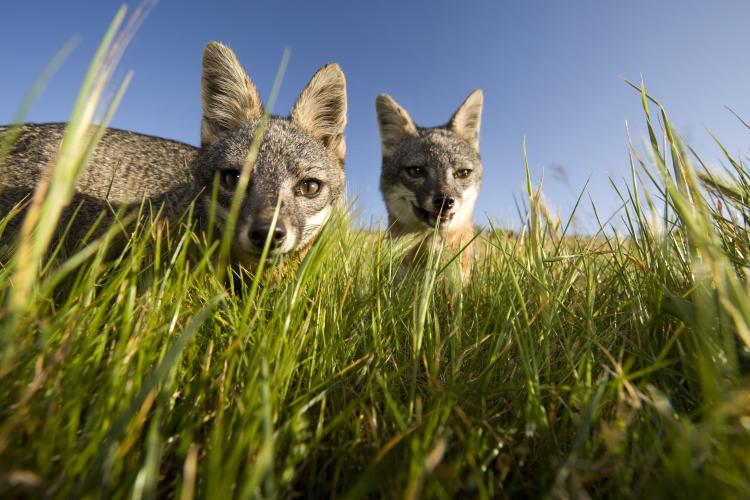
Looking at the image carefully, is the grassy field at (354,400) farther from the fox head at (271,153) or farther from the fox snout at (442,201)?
the fox snout at (442,201)

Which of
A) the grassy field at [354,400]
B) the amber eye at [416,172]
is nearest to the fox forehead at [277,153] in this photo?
the grassy field at [354,400]

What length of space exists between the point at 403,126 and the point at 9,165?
15.4 ft

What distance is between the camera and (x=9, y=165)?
3.87 metres

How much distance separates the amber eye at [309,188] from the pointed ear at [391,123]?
3.13 meters

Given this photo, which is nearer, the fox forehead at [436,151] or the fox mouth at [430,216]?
the fox mouth at [430,216]

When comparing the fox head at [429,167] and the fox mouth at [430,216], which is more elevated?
the fox head at [429,167]

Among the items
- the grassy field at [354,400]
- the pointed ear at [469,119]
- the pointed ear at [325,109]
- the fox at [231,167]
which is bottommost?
the grassy field at [354,400]

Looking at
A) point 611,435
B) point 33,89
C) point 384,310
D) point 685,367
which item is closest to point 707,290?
point 685,367

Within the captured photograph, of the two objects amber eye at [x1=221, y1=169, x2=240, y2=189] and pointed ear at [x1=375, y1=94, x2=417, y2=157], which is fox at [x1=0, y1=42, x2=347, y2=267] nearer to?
amber eye at [x1=221, y1=169, x2=240, y2=189]

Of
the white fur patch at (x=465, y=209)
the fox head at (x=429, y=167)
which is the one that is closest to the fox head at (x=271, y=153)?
the fox head at (x=429, y=167)

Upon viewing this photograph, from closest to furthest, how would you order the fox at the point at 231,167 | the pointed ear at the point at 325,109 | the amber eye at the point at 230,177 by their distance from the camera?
the fox at the point at 231,167 < the amber eye at the point at 230,177 < the pointed ear at the point at 325,109

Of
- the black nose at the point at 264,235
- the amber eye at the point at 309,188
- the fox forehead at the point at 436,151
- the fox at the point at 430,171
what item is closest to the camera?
the black nose at the point at 264,235

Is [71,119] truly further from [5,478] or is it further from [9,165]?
[9,165]

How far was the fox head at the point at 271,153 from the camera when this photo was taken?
A: 290cm
